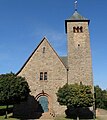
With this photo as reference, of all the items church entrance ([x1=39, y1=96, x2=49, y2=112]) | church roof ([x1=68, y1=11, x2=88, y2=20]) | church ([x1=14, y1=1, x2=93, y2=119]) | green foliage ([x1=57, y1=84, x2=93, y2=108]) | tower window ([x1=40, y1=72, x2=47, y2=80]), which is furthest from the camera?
church roof ([x1=68, y1=11, x2=88, y2=20])

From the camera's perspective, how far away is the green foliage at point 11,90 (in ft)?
117

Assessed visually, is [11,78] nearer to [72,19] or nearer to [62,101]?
[62,101]

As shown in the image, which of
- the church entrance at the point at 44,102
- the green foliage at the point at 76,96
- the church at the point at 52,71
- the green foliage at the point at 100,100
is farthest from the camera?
the green foliage at the point at 100,100

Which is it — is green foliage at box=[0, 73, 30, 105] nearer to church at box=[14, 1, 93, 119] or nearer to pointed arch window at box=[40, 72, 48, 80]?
church at box=[14, 1, 93, 119]

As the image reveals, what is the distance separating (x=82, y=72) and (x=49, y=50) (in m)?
7.19

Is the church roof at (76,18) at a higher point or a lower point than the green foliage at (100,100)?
higher

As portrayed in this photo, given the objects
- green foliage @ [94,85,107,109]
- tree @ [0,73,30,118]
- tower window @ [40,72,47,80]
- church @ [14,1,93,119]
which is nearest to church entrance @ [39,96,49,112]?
church @ [14,1,93,119]

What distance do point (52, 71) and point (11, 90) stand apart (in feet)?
30.7

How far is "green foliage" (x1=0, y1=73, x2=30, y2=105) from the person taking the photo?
35.6 meters

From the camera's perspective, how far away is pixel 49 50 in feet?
143

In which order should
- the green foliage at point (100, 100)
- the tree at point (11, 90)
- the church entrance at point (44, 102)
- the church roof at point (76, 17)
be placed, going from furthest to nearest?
the green foliage at point (100, 100) → the church roof at point (76, 17) → the church entrance at point (44, 102) → the tree at point (11, 90)

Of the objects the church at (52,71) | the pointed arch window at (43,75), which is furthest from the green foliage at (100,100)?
the pointed arch window at (43,75)

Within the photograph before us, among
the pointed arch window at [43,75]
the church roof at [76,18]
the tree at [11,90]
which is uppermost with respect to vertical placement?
the church roof at [76,18]

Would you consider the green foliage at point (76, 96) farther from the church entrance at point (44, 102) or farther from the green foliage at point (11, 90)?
the green foliage at point (11, 90)
